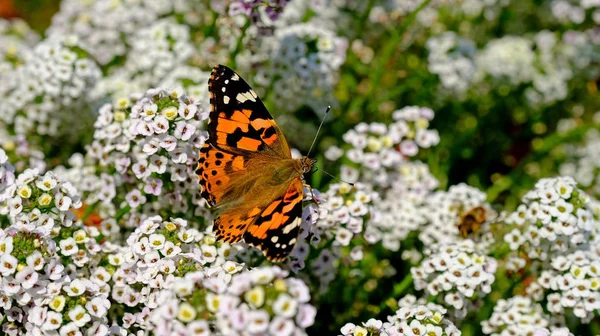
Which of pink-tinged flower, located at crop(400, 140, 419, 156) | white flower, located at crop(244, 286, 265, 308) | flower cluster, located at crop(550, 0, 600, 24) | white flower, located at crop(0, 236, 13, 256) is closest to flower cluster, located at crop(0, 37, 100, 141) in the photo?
white flower, located at crop(0, 236, 13, 256)

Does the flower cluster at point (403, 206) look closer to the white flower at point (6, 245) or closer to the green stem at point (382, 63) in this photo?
the green stem at point (382, 63)

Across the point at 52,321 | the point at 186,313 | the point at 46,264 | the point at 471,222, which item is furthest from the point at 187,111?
the point at 471,222

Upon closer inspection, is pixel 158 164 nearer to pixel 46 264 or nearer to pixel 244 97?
pixel 244 97

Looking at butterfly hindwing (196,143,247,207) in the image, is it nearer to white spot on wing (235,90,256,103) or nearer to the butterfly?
the butterfly

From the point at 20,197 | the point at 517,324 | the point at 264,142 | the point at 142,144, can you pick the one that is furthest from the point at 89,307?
the point at 517,324

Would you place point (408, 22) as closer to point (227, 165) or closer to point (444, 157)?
point (444, 157)

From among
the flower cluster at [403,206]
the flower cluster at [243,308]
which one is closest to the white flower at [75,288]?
the flower cluster at [243,308]
